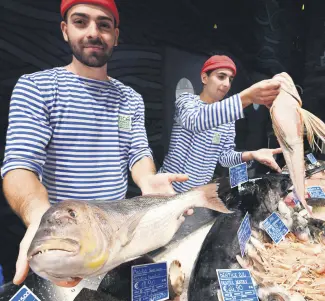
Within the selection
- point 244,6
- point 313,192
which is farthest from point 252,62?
point 313,192

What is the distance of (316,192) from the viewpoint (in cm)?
237

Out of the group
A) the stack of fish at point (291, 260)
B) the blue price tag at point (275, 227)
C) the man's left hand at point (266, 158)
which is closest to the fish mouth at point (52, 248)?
the stack of fish at point (291, 260)

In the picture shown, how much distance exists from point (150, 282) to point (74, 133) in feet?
2.84

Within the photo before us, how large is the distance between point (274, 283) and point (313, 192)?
1301 millimetres

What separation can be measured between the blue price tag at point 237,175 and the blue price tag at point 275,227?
261 millimetres

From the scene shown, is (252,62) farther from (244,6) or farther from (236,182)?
(236,182)

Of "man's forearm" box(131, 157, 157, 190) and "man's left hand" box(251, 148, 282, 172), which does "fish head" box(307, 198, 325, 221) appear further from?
"man's forearm" box(131, 157, 157, 190)

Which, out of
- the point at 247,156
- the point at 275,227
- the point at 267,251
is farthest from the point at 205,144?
the point at 267,251

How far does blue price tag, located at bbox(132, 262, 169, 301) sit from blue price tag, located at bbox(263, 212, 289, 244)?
2.96ft

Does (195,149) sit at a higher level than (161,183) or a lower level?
higher

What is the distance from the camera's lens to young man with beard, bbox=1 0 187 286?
1.34 metres

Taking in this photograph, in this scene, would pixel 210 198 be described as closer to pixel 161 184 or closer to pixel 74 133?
pixel 161 184

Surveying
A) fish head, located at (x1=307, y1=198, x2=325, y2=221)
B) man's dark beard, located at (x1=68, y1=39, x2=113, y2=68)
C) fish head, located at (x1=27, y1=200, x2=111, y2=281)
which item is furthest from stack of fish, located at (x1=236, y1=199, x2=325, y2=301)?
man's dark beard, located at (x1=68, y1=39, x2=113, y2=68)

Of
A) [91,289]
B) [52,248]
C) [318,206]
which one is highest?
[52,248]
